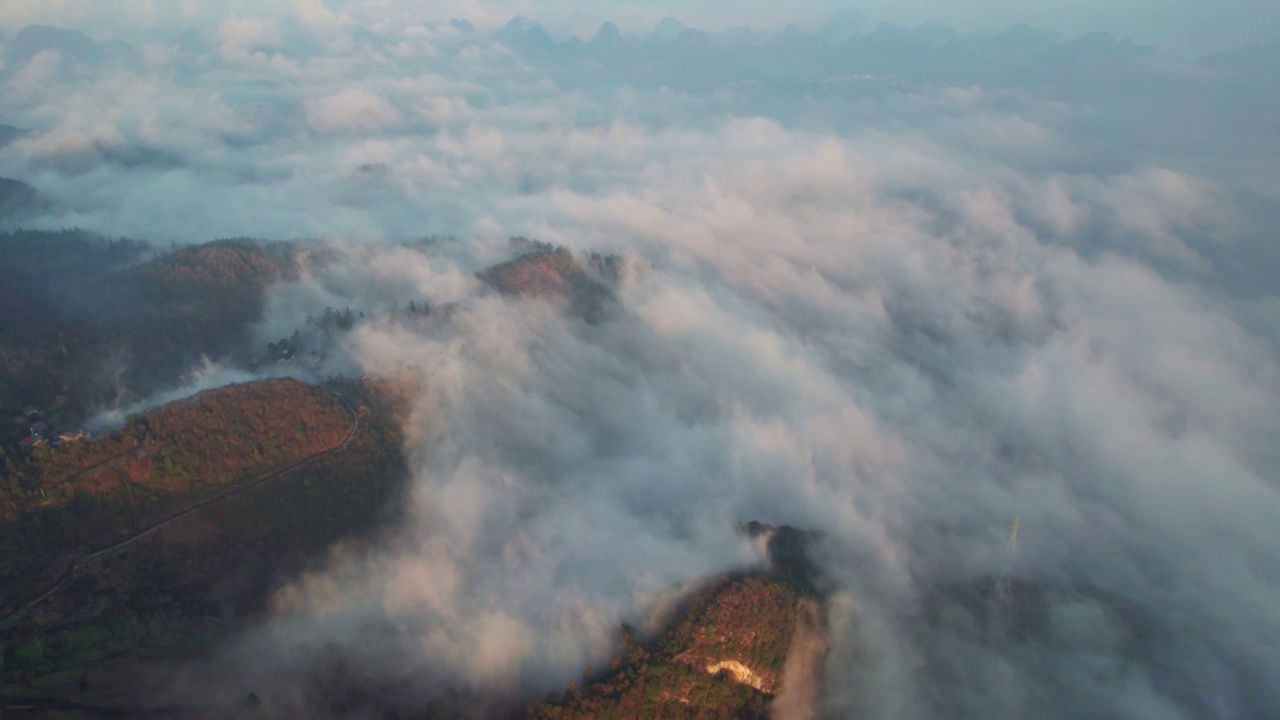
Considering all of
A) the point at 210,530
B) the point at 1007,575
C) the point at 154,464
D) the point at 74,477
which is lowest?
the point at 1007,575

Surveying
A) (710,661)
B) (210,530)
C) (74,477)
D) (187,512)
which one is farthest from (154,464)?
(710,661)

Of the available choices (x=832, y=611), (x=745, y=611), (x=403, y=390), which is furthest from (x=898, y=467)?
(x=403, y=390)

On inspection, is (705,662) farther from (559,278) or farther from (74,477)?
(559,278)

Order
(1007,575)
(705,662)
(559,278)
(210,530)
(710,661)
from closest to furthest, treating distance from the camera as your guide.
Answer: (705,662) < (710,661) < (210,530) < (1007,575) < (559,278)

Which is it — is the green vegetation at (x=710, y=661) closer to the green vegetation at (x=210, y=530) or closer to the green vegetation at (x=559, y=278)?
the green vegetation at (x=210, y=530)

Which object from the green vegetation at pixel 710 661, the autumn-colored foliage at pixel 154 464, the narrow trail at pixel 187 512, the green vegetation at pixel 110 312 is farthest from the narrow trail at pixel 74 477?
the green vegetation at pixel 710 661

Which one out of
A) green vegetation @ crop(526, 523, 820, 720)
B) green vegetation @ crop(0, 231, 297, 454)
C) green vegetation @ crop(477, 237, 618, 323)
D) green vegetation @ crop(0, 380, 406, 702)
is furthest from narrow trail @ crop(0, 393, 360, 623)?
green vegetation @ crop(477, 237, 618, 323)

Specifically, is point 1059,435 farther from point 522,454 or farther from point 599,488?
point 522,454

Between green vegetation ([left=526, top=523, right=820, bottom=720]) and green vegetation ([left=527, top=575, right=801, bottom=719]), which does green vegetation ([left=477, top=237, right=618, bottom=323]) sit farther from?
green vegetation ([left=527, top=575, right=801, bottom=719])
